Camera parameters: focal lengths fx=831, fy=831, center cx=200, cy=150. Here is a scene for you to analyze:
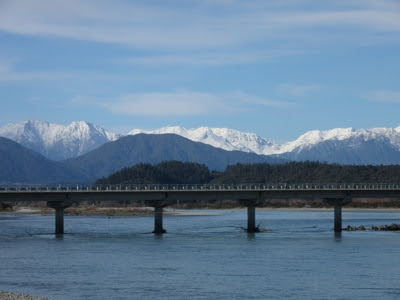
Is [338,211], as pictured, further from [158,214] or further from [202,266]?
[202,266]

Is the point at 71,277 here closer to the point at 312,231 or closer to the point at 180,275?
the point at 180,275

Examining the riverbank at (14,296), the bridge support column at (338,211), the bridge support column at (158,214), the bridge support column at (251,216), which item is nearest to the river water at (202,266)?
the riverbank at (14,296)

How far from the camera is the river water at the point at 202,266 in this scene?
6569 centimetres

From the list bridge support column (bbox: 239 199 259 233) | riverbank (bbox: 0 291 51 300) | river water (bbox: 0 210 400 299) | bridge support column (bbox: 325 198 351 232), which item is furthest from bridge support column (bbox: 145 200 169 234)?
riverbank (bbox: 0 291 51 300)

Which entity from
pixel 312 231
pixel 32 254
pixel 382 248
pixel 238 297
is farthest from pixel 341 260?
pixel 312 231

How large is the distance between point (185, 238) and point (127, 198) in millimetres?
13967

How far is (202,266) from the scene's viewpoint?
82.1 metres

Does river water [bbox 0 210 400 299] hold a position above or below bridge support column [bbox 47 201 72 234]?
below

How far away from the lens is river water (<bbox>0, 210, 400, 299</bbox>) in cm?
6569

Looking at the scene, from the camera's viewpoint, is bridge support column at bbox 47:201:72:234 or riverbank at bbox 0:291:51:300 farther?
bridge support column at bbox 47:201:72:234

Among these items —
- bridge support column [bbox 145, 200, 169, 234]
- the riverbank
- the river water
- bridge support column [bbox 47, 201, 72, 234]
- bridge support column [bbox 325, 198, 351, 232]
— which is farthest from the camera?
bridge support column [bbox 325, 198, 351, 232]

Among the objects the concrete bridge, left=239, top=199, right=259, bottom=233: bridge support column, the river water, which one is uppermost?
the concrete bridge

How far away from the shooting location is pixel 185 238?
120m

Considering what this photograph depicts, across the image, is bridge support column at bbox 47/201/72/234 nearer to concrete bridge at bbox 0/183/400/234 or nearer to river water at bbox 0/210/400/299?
concrete bridge at bbox 0/183/400/234
